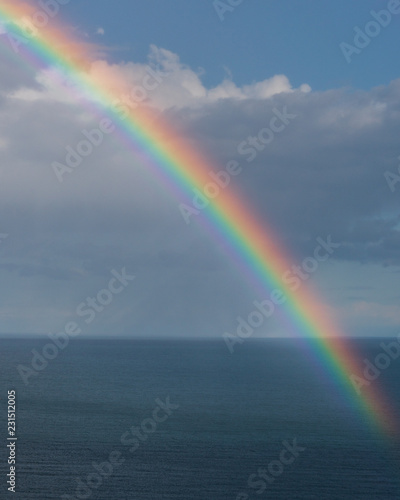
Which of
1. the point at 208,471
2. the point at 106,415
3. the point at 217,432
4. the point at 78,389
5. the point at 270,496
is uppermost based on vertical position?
the point at 78,389

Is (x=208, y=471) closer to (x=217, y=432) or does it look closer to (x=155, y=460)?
(x=155, y=460)

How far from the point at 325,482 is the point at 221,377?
121 metres

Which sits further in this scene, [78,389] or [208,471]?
[78,389]

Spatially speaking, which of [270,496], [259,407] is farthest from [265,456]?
[259,407]

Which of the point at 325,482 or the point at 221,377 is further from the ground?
the point at 221,377

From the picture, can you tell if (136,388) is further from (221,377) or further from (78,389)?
(221,377)

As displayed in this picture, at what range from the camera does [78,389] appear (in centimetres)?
13900

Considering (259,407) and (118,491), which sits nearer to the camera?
(118,491)

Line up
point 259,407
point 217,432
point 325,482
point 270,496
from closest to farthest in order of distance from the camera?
point 270,496
point 325,482
point 217,432
point 259,407

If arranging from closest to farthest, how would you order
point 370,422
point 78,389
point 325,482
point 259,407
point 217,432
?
1. point 325,482
2. point 217,432
3. point 370,422
4. point 259,407
5. point 78,389

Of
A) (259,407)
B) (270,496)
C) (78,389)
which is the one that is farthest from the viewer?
(78,389)

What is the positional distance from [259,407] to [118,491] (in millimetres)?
59234

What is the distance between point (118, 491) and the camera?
56594mm

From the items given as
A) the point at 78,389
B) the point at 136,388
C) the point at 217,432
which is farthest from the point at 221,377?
the point at 217,432
